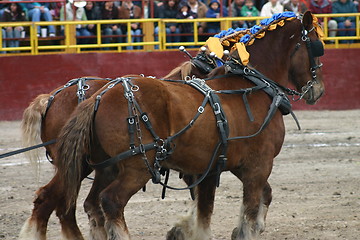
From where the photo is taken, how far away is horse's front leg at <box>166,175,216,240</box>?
665 cm

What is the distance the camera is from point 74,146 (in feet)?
17.8

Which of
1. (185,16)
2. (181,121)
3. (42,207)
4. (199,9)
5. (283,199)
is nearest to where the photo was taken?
(181,121)

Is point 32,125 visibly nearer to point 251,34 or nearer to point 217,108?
point 217,108

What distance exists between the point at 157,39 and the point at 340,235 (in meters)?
9.59

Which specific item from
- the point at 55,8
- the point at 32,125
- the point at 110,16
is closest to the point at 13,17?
the point at 55,8

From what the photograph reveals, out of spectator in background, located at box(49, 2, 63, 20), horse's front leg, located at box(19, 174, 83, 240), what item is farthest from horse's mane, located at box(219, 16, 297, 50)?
spectator in background, located at box(49, 2, 63, 20)

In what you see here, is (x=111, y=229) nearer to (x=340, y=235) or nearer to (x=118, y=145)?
(x=118, y=145)

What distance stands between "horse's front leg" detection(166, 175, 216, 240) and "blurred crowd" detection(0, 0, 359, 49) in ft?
28.5

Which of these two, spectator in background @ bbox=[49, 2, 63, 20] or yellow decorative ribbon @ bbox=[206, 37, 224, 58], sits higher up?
spectator in background @ bbox=[49, 2, 63, 20]

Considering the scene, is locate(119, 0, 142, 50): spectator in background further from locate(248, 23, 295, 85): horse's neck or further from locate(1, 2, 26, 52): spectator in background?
locate(248, 23, 295, 85): horse's neck

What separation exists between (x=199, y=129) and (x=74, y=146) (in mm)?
1029

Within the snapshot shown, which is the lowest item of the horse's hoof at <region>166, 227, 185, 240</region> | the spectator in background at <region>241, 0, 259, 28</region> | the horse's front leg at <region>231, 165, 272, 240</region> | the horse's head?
the horse's hoof at <region>166, 227, 185, 240</region>

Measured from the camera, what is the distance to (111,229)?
5.43 meters

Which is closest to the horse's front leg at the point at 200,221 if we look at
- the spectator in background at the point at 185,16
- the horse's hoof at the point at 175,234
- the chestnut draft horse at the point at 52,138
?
the horse's hoof at the point at 175,234
